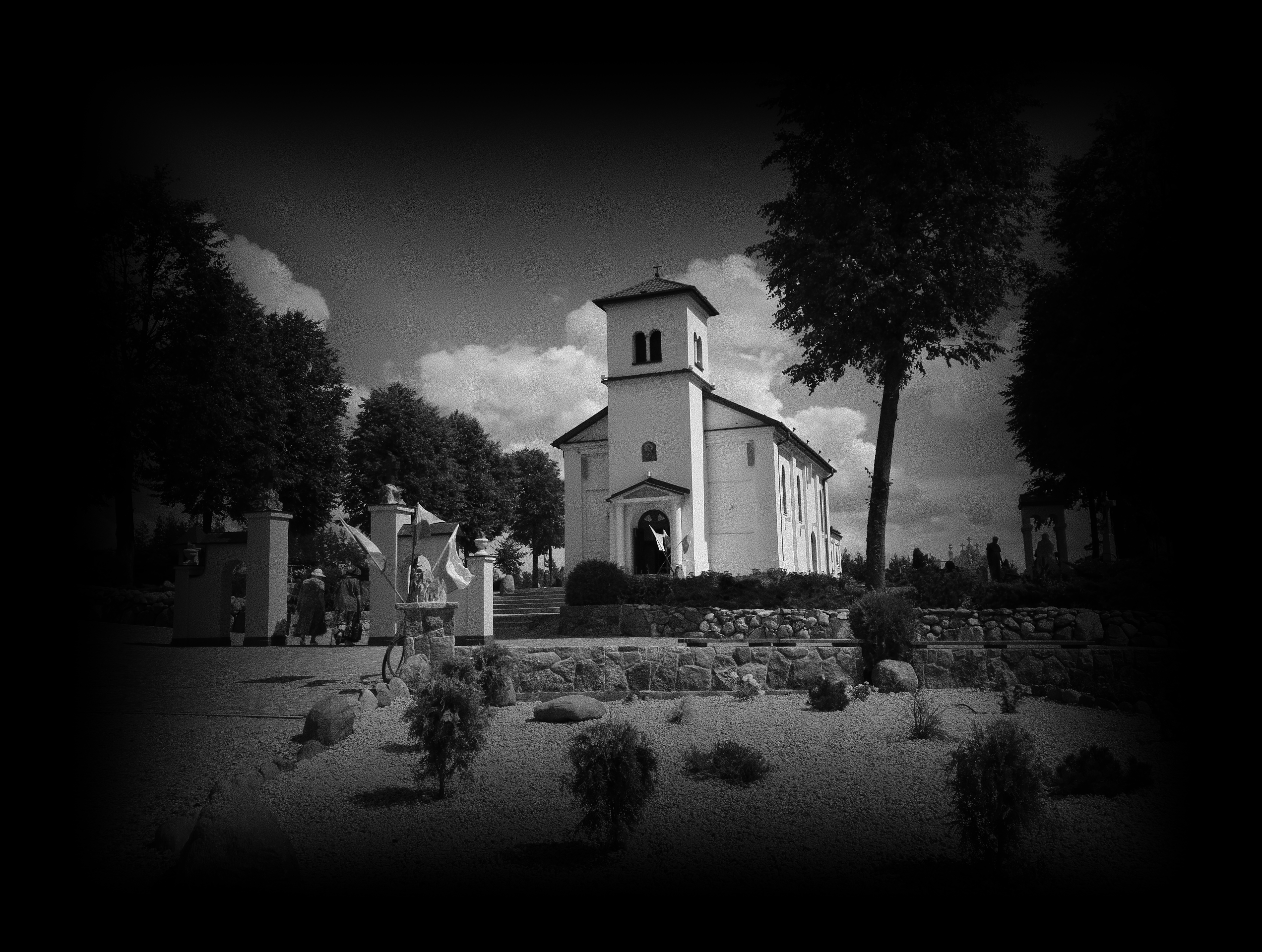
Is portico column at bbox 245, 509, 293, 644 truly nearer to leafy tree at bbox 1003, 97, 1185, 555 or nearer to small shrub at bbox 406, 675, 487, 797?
small shrub at bbox 406, 675, 487, 797

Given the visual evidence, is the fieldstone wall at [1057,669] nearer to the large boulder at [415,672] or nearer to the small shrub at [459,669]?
the small shrub at [459,669]

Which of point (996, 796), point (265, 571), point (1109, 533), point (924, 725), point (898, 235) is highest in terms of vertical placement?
point (898, 235)

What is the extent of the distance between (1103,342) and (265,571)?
16789mm

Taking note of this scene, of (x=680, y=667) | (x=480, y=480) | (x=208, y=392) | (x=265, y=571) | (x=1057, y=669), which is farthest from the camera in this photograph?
(x=480, y=480)

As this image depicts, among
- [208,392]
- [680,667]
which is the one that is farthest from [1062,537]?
[208,392]

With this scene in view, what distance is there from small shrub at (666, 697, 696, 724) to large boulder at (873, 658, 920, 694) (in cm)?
244

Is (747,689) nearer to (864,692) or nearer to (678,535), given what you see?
(864,692)

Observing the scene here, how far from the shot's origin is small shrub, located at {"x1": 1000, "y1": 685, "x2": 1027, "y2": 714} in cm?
840

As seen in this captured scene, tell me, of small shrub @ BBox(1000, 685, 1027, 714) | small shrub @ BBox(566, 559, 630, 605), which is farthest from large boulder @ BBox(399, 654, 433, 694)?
small shrub @ BBox(566, 559, 630, 605)

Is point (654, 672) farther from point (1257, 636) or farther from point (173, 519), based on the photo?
point (173, 519)

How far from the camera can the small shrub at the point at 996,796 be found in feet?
14.9

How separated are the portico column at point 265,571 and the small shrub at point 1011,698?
42.6 ft

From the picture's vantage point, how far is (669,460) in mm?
31656

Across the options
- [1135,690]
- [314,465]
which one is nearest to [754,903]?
[1135,690]
